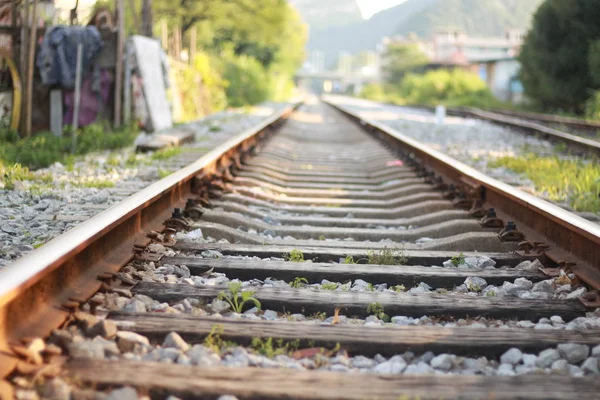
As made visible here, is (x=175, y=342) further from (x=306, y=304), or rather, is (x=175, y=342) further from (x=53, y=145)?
(x=53, y=145)

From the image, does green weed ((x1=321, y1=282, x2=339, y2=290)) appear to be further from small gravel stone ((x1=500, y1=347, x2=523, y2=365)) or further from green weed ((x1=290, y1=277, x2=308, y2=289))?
small gravel stone ((x1=500, y1=347, x2=523, y2=365))

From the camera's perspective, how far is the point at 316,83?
19538 cm

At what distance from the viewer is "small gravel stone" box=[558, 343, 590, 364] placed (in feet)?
7.06

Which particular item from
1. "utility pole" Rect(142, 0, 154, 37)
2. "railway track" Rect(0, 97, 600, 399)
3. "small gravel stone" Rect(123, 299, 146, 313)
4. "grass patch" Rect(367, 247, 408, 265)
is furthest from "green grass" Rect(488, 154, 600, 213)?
"utility pole" Rect(142, 0, 154, 37)

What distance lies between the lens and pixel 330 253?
133 inches

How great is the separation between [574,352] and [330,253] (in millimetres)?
1404

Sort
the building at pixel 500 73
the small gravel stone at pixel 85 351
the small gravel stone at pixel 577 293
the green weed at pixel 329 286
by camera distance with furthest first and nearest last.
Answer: the building at pixel 500 73
the green weed at pixel 329 286
the small gravel stone at pixel 577 293
the small gravel stone at pixel 85 351

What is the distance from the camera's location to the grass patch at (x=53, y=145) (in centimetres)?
641

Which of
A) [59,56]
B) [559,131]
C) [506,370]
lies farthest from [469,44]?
[506,370]

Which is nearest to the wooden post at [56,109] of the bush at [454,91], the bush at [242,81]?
the bush at [242,81]

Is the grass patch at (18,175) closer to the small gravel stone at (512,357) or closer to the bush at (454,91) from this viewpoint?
the small gravel stone at (512,357)

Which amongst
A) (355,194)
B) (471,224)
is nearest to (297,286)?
(471,224)

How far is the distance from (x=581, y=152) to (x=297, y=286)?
22.2ft

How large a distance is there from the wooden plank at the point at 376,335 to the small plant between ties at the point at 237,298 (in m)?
0.25
